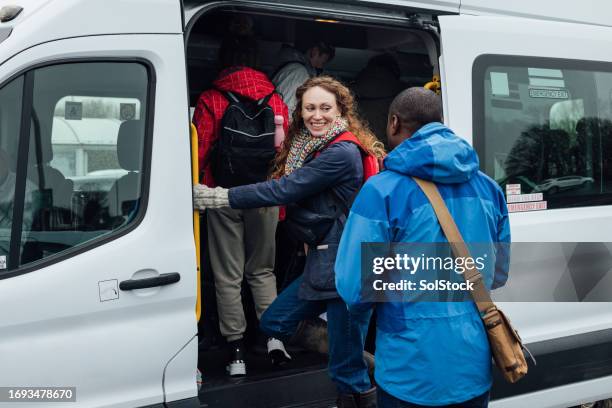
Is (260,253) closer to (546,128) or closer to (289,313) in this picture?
(289,313)

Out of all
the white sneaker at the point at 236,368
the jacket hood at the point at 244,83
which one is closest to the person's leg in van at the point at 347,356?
the white sneaker at the point at 236,368

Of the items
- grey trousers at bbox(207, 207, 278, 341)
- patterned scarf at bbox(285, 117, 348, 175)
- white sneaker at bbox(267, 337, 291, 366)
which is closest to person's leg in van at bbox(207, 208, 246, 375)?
grey trousers at bbox(207, 207, 278, 341)

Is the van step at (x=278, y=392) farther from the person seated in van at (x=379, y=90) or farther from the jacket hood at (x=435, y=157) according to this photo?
the person seated in van at (x=379, y=90)

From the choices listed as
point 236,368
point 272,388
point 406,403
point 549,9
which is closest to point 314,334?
point 272,388

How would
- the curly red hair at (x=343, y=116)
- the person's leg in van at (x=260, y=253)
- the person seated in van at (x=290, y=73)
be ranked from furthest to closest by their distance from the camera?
the person seated in van at (x=290, y=73) → the person's leg in van at (x=260, y=253) → the curly red hair at (x=343, y=116)

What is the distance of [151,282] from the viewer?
280 centimetres

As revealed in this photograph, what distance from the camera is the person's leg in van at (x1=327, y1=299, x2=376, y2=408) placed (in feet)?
10.3

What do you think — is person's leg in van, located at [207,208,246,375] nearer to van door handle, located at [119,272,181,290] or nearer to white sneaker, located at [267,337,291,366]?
white sneaker, located at [267,337,291,366]

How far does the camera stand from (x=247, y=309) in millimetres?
4652

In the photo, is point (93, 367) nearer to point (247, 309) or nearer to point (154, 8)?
point (154, 8)

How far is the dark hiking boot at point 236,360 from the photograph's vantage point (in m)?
3.58

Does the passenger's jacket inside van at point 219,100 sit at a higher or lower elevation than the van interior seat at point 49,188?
higher

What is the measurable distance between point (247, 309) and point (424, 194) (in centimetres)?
259

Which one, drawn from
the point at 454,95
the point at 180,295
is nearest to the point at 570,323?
the point at 454,95
